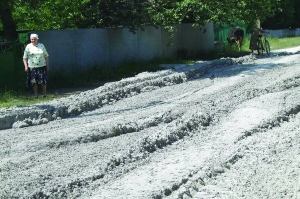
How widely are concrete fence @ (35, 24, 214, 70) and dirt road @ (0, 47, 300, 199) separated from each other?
6008 mm

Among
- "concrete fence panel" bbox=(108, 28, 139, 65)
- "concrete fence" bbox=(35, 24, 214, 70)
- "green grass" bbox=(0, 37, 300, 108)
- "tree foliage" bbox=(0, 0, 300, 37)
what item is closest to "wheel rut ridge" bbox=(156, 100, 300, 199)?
"green grass" bbox=(0, 37, 300, 108)

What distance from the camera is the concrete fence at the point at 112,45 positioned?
2028 cm

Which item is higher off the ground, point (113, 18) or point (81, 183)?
point (113, 18)

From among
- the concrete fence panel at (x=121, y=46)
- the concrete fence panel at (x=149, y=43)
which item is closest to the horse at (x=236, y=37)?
the concrete fence panel at (x=149, y=43)

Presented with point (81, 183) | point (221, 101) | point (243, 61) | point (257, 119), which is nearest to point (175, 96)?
Result: point (221, 101)

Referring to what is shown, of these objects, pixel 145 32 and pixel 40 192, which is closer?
pixel 40 192

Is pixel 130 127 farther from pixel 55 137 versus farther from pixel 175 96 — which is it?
pixel 175 96

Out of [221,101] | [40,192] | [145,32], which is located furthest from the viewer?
[145,32]

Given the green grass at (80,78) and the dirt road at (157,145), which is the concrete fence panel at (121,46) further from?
the dirt road at (157,145)

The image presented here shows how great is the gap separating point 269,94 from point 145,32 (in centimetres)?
1338

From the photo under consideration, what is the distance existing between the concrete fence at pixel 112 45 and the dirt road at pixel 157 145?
19.7 ft

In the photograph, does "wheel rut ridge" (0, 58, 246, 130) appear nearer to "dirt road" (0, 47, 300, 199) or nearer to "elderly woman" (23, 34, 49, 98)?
"dirt road" (0, 47, 300, 199)

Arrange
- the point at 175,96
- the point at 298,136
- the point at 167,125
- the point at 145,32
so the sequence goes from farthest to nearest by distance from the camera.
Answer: the point at 145,32, the point at 175,96, the point at 167,125, the point at 298,136

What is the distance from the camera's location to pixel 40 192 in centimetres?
640
